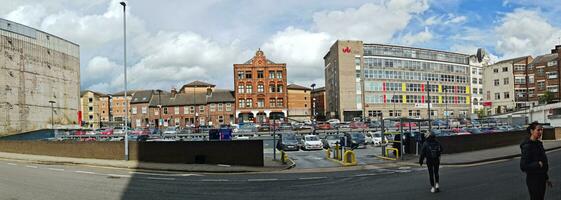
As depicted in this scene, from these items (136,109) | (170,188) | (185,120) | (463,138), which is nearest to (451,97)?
(185,120)

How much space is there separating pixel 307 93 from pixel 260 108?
19.6 metres

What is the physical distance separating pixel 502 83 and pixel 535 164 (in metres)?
116

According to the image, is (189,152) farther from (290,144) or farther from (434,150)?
(290,144)

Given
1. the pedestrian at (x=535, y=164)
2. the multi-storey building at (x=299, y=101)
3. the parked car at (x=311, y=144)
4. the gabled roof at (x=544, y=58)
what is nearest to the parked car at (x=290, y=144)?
the parked car at (x=311, y=144)

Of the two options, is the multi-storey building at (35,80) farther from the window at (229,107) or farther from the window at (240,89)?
the window at (240,89)

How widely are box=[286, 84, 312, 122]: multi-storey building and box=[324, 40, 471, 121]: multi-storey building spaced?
6557mm

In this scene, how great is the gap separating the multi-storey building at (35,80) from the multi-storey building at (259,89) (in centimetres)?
3556

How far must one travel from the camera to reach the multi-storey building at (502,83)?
108 meters

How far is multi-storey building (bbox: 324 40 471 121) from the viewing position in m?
103

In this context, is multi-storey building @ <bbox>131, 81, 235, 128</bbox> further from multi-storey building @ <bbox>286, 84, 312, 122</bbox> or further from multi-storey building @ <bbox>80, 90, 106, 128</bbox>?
multi-storey building @ <bbox>80, 90, 106, 128</bbox>

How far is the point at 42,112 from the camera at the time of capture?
87.6 meters

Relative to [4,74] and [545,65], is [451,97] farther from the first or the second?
[4,74]

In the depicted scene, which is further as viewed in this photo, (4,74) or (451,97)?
(451,97)

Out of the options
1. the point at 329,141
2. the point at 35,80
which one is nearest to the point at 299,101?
the point at 35,80
